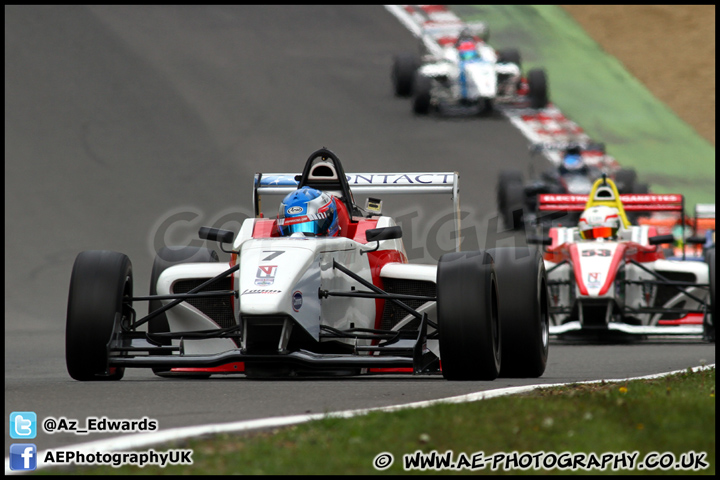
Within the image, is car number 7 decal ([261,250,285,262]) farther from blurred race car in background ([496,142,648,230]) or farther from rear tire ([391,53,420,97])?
rear tire ([391,53,420,97])

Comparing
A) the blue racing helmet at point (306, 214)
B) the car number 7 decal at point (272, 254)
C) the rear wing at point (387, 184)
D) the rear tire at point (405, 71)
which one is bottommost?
the car number 7 decal at point (272, 254)

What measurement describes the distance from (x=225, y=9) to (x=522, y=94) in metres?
11.6

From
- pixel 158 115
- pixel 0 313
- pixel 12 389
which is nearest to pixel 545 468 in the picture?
pixel 12 389

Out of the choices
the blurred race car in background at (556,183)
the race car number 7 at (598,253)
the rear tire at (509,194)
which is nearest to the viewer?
the race car number 7 at (598,253)

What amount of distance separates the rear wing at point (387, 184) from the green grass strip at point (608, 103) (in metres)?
20.9

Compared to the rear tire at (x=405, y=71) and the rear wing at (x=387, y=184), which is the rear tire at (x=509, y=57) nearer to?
the rear tire at (x=405, y=71)

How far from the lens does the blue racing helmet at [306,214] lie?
1017 centimetres


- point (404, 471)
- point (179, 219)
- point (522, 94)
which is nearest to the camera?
point (404, 471)

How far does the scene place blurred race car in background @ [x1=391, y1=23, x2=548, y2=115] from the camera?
31672mm

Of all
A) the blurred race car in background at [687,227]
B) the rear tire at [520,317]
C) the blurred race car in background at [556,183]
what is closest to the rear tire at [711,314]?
the blurred race car in background at [687,227]

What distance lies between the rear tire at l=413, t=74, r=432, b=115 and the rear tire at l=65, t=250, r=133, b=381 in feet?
74.1

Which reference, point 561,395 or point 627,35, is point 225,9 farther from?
point 561,395

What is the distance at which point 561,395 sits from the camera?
25.5 feet

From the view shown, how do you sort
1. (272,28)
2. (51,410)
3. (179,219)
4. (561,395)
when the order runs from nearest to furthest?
(51,410), (561,395), (179,219), (272,28)
